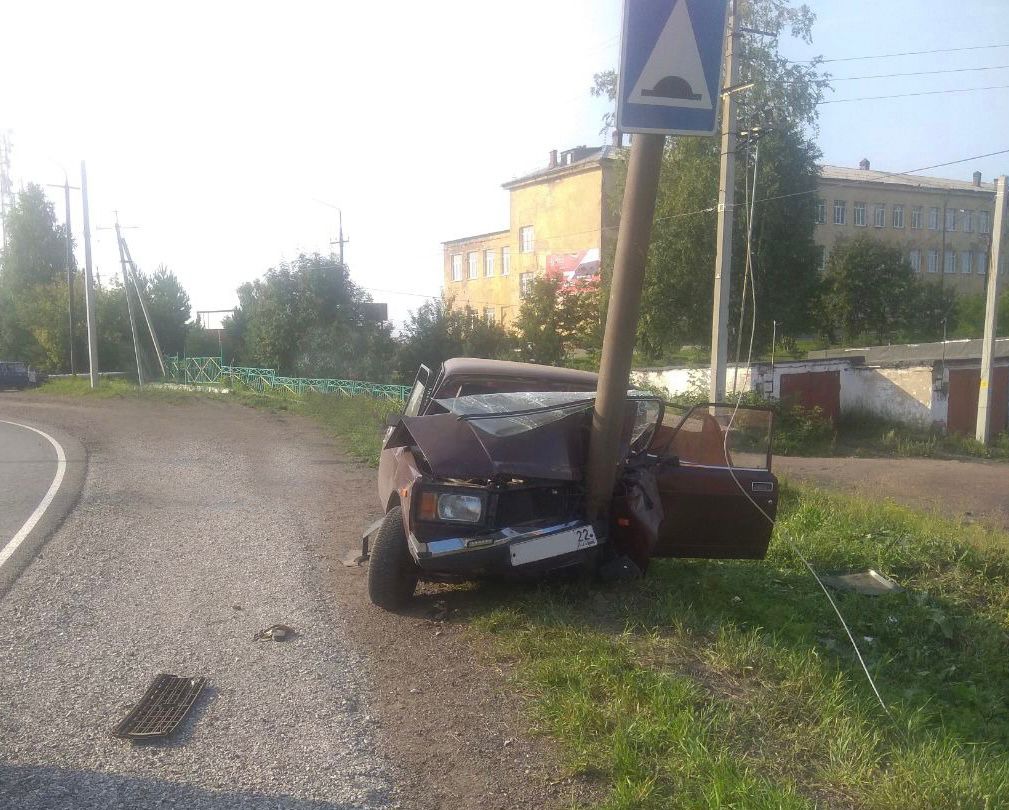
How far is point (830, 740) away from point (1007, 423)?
1104 inches

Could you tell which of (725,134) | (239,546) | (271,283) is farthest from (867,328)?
(239,546)

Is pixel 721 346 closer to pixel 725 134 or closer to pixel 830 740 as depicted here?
pixel 725 134

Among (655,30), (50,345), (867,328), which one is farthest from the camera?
(50,345)

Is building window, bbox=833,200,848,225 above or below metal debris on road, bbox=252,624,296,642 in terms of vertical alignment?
above

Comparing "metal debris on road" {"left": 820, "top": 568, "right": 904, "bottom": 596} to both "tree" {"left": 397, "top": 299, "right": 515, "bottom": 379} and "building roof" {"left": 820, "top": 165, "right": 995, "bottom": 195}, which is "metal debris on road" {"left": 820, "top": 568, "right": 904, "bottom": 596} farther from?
"building roof" {"left": 820, "top": 165, "right": 995, "bottom": 195}

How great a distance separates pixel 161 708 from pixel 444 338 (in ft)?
104

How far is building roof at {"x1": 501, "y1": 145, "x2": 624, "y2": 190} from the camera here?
151ft

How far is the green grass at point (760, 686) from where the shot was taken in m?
3.54

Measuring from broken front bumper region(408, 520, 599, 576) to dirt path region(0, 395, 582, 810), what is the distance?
1.44 feet

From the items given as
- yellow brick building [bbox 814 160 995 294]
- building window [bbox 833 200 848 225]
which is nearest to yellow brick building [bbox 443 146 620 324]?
building window [bbox 833 200 848 225]

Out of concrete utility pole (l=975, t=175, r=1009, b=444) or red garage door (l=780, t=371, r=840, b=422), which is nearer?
concrete utility pole (l=975, t=175, r=1009, b=444)

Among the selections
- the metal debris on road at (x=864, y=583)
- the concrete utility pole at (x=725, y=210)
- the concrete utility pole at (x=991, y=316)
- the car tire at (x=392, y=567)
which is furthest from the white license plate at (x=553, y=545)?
the concrete utility pole at (x=991, y=316)

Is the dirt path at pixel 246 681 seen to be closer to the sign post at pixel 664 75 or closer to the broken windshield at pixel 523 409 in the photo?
the broken windshield at pixel 523 409

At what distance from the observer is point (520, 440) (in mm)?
5723
